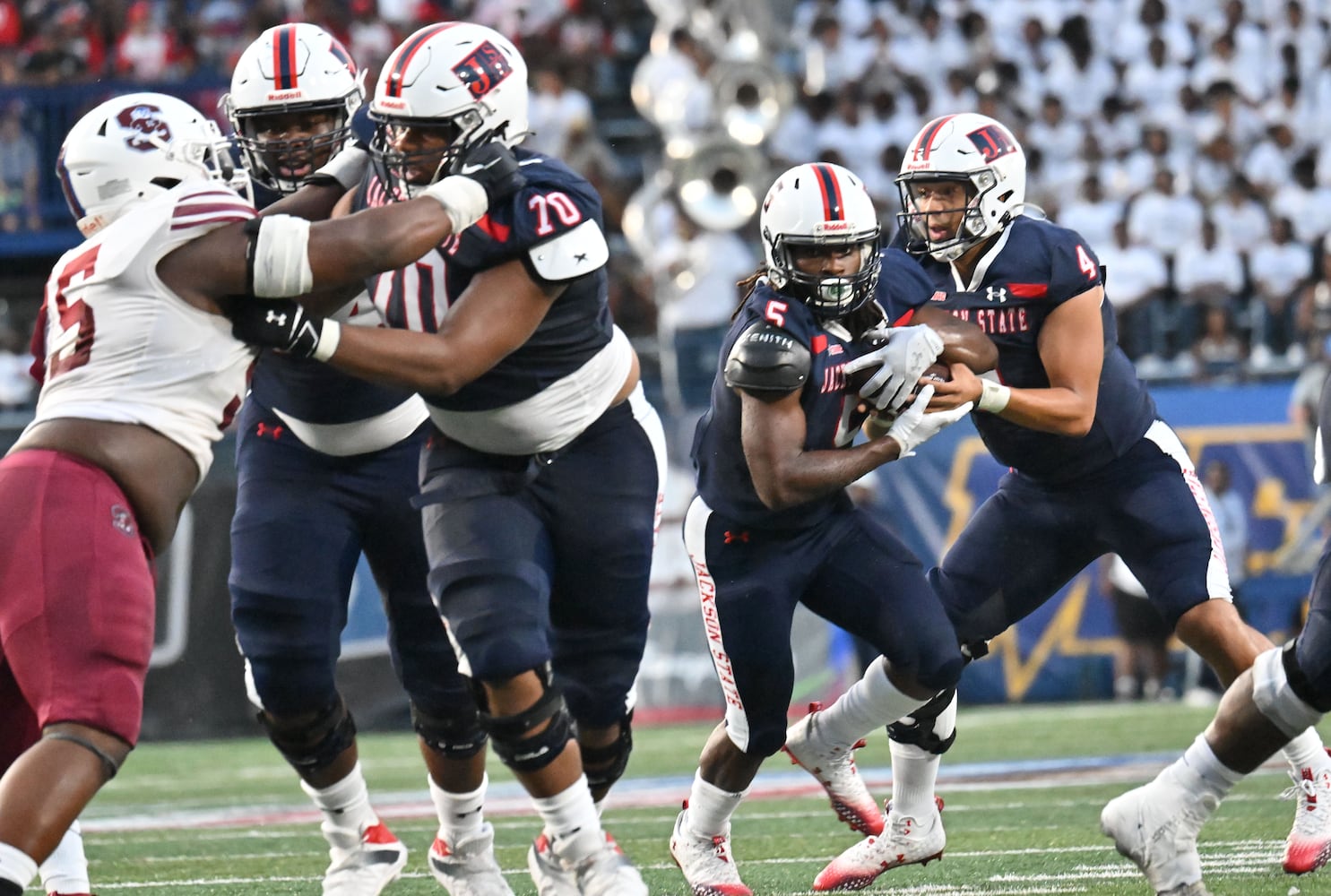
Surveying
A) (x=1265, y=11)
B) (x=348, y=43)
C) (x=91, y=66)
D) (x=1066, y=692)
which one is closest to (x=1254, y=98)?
(x=1265, y=11)

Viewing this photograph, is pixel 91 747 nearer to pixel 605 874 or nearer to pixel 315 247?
pixel 315 247

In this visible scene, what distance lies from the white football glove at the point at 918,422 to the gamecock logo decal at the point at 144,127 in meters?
1.88


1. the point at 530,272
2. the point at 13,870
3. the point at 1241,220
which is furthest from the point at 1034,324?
the point at 1241,220

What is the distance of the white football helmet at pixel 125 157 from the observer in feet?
12.6

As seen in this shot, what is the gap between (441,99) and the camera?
425cm

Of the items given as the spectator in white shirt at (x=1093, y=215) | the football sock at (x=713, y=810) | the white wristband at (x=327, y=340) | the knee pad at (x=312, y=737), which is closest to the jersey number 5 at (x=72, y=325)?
the white wristband at (x=327, y=340)

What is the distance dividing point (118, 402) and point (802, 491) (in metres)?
1.71

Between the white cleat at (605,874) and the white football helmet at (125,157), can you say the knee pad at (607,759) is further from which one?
the white football helmet at (125,157)

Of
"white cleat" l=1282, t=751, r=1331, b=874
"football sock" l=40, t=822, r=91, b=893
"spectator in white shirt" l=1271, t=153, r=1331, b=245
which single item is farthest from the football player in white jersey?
"spectator in white shirt" l=1271, t=153, r=1331, b=245

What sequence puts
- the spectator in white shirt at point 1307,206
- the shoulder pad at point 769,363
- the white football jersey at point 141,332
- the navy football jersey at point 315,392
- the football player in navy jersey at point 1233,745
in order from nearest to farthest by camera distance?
the white football jersey at point 141,332
the football player in navy jersey at point 1233,745
the shoulder pad at point 769,363
the navy football jersey at point 315,392
the spectator in white shirt at point 1307,206

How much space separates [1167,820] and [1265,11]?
12149mm

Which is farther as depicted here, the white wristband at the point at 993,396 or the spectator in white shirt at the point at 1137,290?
the spectator in white shirt at the point at 1137,290

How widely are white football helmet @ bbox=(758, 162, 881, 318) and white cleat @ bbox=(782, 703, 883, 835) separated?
47.3 inches

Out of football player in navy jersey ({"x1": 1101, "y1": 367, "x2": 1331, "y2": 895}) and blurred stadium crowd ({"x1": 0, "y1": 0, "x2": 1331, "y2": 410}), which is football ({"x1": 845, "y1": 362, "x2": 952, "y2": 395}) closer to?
football player in navy jersey ({"x1": 1101, "y1": 367, "x2": 1331, "y2": 895})
